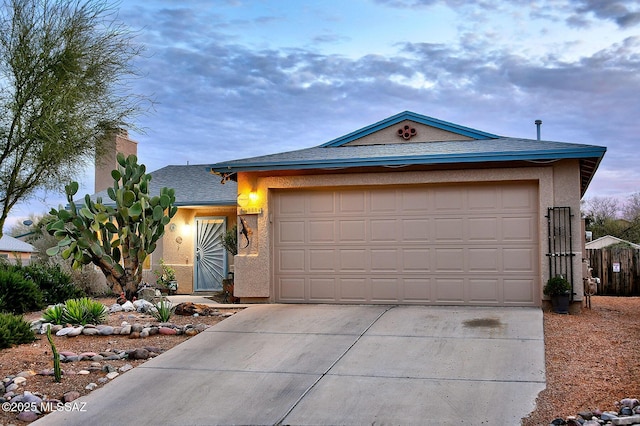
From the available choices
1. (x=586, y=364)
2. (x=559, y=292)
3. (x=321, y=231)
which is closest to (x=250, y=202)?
(x=321, y=231)

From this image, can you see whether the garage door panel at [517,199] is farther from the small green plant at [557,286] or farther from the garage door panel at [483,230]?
the small green plant at [557,286]

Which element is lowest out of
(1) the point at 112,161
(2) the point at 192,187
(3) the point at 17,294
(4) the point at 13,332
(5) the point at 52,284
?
(4) the point at 13,332

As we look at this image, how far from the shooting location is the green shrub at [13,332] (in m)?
9.02

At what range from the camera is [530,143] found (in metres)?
12.8

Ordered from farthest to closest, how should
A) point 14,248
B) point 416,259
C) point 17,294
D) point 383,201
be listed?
1. point 14,248
2. point 17,294
3. point 383,201
4. point 416,259

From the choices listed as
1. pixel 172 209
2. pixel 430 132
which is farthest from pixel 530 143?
pixel 172 209

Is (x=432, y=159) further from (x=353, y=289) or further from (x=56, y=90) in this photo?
(x=56, y=90)

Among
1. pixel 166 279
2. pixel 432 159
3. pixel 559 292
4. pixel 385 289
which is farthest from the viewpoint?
pixel 166 279

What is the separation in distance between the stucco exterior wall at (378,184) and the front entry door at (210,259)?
4.81 m

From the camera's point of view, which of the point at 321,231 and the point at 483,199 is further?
the point at 321,231

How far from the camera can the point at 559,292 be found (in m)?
11.2

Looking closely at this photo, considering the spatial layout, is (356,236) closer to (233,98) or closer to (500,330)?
(500,330)

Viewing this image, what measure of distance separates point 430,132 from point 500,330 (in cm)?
745

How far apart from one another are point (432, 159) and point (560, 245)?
2.77 metres
